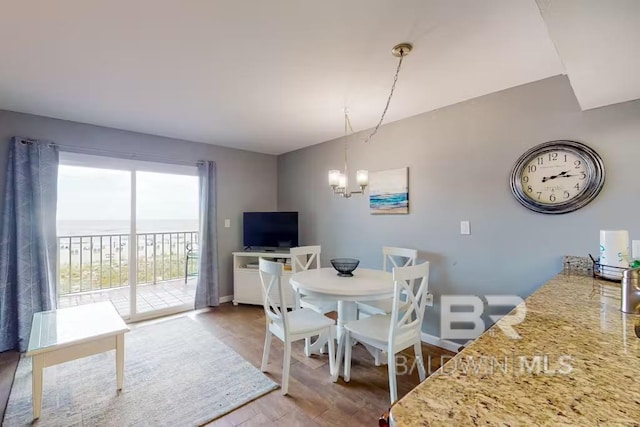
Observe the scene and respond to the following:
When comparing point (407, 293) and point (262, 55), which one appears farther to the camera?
point (407, 293)

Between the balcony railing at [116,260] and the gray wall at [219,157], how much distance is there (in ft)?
1.94

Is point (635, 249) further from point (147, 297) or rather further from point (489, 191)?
point (147, 297)

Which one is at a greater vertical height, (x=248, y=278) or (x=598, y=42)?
(x=598, y=42)

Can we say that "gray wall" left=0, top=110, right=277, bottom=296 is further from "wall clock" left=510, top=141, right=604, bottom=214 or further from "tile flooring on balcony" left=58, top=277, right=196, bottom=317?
"wall clock" left=510, top=141, right=604, bottom=214

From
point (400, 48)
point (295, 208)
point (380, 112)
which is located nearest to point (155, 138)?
point (295, 208)

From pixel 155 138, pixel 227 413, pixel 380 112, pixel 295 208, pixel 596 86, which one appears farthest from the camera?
pixel 295 208

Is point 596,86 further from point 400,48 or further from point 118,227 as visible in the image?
point 118,227

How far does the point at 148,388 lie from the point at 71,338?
642 mm

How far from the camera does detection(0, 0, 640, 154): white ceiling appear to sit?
4.83 ft

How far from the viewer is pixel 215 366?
8.08 ft

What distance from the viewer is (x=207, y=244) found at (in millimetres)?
3986

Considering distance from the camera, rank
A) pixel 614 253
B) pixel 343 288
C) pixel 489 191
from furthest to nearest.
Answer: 1. pixel 489 191
2. pixel 343 288
3. pixel 614 253

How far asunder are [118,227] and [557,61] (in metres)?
4.48

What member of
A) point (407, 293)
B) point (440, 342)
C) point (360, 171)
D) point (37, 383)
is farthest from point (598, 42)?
point (37, 383)
